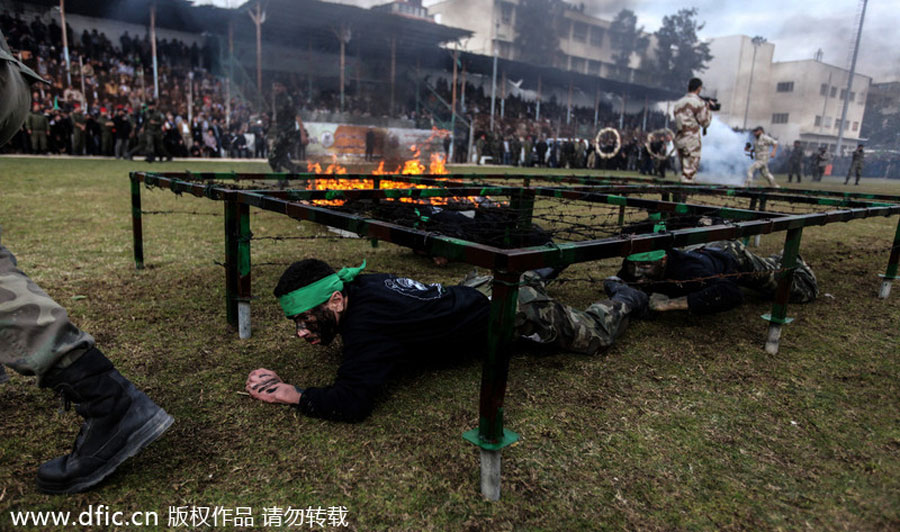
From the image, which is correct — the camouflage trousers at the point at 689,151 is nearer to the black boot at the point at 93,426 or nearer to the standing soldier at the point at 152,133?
the black boot at the point at 93,426

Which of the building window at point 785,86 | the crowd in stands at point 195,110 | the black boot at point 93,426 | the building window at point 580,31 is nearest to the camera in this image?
the black boot at point 93,426

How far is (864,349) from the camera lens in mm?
3246

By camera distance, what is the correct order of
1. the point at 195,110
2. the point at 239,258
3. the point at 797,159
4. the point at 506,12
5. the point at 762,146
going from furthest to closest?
1. the point at 506,12
2. the point at 797,159
3. the point at 195,110
4. the point at 762,146
5. the point at 239,258

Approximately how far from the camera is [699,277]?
11.4ft

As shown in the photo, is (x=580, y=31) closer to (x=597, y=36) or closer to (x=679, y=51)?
(x=597, y=36)

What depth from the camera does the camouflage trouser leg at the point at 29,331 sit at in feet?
5.28

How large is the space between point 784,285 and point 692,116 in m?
6.81

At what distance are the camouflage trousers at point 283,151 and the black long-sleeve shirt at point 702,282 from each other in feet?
26.5

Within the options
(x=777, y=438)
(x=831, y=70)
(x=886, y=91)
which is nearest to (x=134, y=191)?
(x=777, y=438)

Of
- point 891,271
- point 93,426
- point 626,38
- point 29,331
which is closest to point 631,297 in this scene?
point 891,271

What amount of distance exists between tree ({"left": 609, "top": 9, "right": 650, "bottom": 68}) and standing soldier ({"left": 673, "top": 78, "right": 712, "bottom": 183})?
142 feet

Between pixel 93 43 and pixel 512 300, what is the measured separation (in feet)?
78.3

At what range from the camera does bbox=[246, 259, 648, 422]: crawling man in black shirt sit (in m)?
2.18

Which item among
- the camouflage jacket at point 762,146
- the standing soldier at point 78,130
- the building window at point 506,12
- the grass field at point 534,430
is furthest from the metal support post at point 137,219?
the building window at point 506,12
